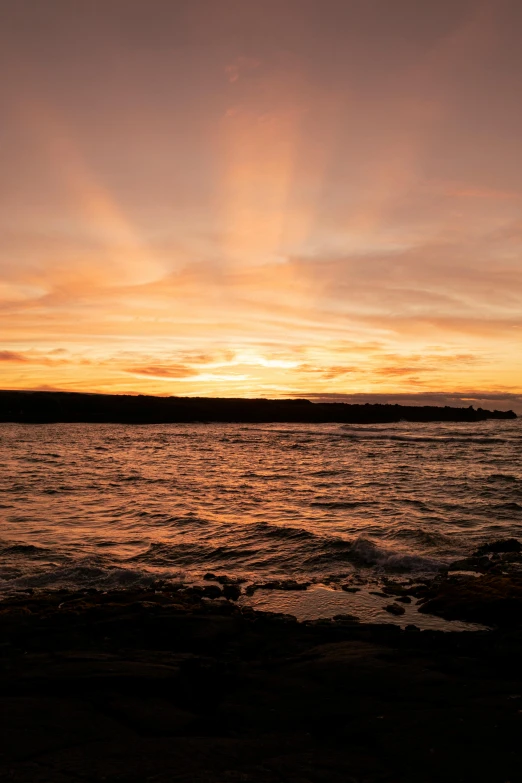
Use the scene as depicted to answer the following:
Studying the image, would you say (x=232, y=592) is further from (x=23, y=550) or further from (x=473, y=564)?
(x=23, y=550)

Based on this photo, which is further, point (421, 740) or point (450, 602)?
point (450, 602)

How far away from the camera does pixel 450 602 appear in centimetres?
1107

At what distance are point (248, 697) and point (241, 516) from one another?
13754 mm

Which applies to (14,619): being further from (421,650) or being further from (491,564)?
(491,564)

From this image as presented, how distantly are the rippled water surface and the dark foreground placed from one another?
4091 millimetres

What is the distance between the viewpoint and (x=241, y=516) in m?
20.9

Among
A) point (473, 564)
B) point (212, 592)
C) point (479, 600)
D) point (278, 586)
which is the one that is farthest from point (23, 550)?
point (473, 564)

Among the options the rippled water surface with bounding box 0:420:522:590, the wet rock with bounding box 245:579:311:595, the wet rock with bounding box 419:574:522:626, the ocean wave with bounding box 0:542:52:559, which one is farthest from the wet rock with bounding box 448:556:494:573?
the ocean wave with bounding box 0:542:52:559

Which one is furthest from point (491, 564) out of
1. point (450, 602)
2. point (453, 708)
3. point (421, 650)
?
point (453, 708)

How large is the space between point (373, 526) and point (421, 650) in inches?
413

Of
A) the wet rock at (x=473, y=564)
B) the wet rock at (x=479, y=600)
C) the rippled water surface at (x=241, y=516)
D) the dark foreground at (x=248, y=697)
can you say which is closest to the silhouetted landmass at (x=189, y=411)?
the rippled water surface at (x=241, y=516)

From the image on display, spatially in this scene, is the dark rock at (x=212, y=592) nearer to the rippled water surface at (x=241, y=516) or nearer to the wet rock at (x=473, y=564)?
the rippled water surface at (x=241, y=516)

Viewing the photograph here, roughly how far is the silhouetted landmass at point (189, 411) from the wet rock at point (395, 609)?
92.1m

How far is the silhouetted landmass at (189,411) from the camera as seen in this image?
101312mm
